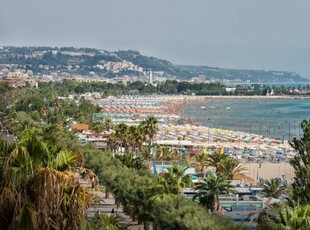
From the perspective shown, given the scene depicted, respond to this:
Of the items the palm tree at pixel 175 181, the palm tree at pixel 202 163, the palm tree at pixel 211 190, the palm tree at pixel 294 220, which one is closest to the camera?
the palm tree at pixel 294 220

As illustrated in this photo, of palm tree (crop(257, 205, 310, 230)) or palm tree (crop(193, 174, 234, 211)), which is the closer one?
palm tree (crop(257, 205, 310, 230))

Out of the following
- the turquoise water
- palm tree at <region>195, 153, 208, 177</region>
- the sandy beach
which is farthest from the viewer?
the turquoise water

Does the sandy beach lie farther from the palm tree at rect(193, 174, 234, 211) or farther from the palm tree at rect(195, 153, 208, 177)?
the palm tree at rect(193, 174, 234, 211)

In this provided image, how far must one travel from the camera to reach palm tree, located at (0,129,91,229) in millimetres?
6793

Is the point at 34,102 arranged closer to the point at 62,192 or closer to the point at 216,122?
the point at 216,122

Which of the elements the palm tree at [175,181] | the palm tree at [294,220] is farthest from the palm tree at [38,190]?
the palm tree at [175,181]

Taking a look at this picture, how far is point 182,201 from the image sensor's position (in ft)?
57.7

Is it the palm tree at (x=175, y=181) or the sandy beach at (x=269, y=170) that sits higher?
the palm tree at (x=175, y=181)

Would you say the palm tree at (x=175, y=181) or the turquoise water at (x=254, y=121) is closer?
the palm tree at (x=175, y=181)

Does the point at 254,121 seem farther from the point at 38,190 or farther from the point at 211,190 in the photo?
the point at 38,190

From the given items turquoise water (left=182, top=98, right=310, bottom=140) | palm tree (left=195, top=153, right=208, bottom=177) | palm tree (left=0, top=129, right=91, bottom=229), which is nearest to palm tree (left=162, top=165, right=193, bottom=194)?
palm tree (left=0, top=129, right=91, bottom=229)

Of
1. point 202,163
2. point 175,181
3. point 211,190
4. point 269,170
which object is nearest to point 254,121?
point 269,170

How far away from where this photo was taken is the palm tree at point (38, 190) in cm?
679

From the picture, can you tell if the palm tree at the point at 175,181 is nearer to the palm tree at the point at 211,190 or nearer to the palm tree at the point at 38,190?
the palm tree at the point at 211,190
